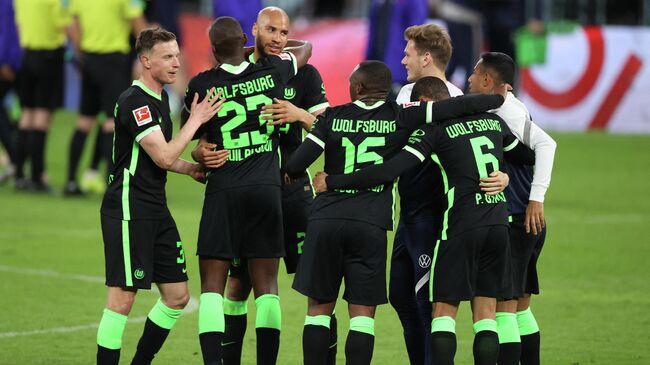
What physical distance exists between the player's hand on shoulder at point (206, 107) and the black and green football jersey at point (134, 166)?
17cm

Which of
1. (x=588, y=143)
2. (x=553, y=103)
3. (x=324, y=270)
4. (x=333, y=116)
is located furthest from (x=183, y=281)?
(x=553, y=103)

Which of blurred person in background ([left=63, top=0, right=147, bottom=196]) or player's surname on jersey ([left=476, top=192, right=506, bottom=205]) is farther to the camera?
blurred person in background ([left=63, top=0, right=147, bottom=196])

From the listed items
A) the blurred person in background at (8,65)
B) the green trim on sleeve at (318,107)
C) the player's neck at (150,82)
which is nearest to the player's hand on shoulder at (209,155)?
the player's neck at (150,82)

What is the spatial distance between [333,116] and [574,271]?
4795mm

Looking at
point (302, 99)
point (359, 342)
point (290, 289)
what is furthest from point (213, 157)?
point (290, 289)

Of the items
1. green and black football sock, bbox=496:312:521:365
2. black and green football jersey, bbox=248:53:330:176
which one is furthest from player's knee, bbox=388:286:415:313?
black and green football jersey, bbox=248:53:330:176

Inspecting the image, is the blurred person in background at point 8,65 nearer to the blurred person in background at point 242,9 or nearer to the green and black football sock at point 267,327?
the blurred person in background at point 242,9

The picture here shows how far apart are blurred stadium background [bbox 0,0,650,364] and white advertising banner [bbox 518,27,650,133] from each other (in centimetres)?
2

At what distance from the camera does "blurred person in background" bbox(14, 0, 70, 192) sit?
1484 centimetres

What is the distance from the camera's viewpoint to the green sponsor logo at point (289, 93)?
6824 mm

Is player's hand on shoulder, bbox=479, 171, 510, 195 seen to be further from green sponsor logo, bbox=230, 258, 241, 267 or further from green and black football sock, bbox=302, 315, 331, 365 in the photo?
green sponsor logo, bbox=230, 258, 241, 267

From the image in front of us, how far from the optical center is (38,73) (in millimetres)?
14906

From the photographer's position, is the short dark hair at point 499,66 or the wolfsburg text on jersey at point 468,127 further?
the short dark hair at point 499,66

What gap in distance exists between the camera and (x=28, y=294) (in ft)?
30.4
